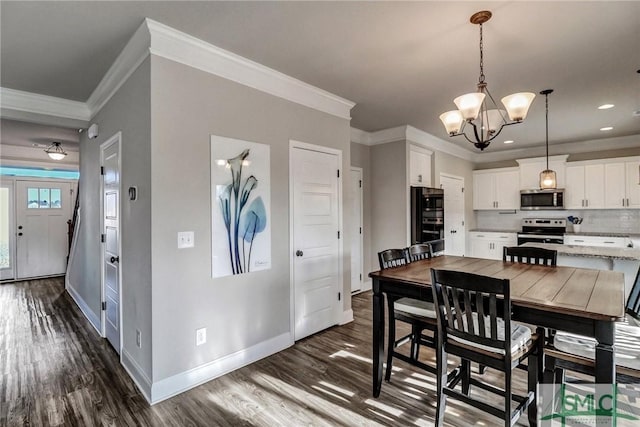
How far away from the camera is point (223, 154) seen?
8.68ft

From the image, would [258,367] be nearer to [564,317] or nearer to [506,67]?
[564,317]

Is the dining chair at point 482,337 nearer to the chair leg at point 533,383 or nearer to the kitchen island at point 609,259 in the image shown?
the chair leg at point 533,383

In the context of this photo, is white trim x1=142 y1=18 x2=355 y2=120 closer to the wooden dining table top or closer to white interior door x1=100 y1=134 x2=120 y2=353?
white interior door x1=100 y1=134 x2=120 y2=353

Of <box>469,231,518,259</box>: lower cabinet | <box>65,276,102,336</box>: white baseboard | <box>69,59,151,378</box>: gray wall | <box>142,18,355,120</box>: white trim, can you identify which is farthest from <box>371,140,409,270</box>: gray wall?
<box>65,276,102,336</box>: white baseboard

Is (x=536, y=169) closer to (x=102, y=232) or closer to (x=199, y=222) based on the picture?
(x=199, y=222)

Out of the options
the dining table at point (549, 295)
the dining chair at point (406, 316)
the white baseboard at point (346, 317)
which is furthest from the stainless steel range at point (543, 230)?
the dining chair at point (406, 316)

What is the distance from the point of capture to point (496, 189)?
6727 millimetres

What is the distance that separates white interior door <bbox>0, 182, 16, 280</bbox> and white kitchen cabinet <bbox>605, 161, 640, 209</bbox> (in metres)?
11.0

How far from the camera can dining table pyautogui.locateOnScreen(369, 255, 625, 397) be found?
1.48m

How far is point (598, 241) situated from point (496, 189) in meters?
1.96

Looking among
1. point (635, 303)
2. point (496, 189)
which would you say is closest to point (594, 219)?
point (496, 189)

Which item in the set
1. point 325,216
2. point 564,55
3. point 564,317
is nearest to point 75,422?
point 325,216

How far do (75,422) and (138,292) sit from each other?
2.87 ft

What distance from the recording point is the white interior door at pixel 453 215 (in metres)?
5.90
